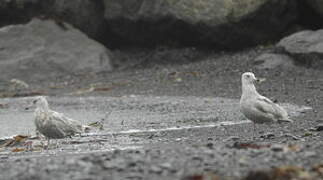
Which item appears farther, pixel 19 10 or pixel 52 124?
pixel 19 10

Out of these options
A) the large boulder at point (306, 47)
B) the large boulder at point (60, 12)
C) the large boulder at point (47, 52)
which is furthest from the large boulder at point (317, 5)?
the large boulder at point (60, 12)

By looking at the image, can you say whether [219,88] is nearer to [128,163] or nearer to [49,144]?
[49,144]

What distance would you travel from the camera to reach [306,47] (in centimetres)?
2019

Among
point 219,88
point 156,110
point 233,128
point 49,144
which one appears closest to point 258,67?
point 219,88

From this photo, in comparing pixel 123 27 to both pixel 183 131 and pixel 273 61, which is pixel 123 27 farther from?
pixel 183 131

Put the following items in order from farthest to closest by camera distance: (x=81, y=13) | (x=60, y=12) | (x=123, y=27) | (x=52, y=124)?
1. (x=81, y=13)
2. (x=60, y=12)
3. (x=123, y=27)
4. (x=52, y=124)

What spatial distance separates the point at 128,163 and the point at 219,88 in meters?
11.0

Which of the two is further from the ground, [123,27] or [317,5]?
[317,5]

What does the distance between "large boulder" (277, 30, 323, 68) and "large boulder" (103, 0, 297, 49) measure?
201cm

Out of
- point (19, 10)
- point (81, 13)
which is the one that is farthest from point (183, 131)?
point (19, 10)

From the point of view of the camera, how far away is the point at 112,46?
25.2 meters

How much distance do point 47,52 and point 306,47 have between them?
24.1ft

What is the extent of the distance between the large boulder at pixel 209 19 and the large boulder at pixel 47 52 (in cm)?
129

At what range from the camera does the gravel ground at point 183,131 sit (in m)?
7.30
